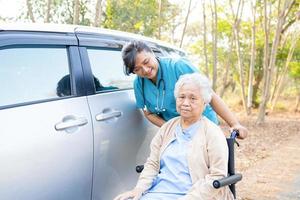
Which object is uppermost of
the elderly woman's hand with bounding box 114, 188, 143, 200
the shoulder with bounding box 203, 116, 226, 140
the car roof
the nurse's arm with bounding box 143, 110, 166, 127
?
the car roof

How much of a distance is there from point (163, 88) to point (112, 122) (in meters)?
0.44

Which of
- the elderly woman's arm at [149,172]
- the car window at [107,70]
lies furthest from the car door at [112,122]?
the elderly woman's arm at [149,172]

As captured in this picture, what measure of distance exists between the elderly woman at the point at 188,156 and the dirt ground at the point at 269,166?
229 cm

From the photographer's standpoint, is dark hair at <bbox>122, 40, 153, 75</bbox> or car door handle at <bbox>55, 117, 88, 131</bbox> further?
dark hair at <bbox>122, 40, 153, 75</bbox>

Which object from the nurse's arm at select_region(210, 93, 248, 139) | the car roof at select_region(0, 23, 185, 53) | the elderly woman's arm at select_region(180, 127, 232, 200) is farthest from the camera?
the nurse's arm at select_region(210, 93, 248, 139)

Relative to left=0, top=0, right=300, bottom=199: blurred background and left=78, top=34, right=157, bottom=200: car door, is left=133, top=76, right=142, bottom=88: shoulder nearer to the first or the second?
left=78, top=34, right=157, bottom=200: car door

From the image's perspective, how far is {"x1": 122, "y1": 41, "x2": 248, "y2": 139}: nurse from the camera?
8.99 feet

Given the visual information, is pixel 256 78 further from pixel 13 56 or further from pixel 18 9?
pixel 13 56

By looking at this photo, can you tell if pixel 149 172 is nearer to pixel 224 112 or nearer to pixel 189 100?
pixel 189 100

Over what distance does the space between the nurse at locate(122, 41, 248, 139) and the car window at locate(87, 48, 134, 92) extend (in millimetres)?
184

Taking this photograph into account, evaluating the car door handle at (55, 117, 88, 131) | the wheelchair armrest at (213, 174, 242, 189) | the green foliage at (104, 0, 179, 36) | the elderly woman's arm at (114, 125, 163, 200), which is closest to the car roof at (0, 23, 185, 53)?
the car door handle at (55, 117, 88, 131)

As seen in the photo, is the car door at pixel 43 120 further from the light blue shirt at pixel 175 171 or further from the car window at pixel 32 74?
the light blue shirt at pixel 175 171

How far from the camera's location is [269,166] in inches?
253

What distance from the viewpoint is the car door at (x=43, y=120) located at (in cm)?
211
